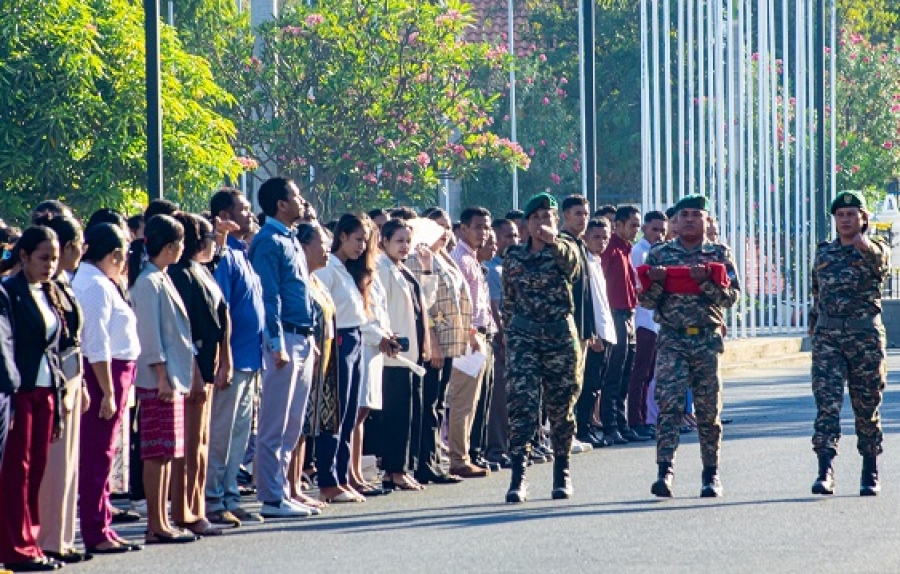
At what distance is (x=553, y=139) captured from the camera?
1559 inches

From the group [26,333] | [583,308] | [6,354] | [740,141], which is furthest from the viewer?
[740,141]

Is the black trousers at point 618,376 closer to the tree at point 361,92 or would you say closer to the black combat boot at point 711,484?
the black combat boot at point 711,484

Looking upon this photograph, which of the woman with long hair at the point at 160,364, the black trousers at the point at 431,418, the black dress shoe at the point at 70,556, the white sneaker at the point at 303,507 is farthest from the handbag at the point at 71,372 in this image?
the black trousers at the point at 431,418

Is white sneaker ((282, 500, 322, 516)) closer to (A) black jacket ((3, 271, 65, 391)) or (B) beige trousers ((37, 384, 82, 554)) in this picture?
(B) beige trousers ((37, 384, 82, 554))

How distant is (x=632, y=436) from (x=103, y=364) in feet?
25.4

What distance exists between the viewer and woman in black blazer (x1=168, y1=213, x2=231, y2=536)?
432 inches

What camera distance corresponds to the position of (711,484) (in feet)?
42.1

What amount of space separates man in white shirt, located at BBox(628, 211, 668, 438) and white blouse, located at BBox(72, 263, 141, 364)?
7.76 metres

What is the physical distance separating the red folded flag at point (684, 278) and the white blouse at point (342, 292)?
1813 millimetres

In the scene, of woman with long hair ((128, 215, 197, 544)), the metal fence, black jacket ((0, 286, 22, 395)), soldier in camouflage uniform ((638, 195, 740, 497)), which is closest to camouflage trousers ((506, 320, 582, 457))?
soldier in camouflage uniform ((638, 195, 740, 497))

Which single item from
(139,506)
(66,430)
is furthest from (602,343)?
(66,430)

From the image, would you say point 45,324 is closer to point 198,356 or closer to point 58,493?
point 58,493

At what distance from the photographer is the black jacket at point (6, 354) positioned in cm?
945

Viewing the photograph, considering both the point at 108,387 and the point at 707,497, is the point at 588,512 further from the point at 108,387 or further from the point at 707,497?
the point at 108,387
